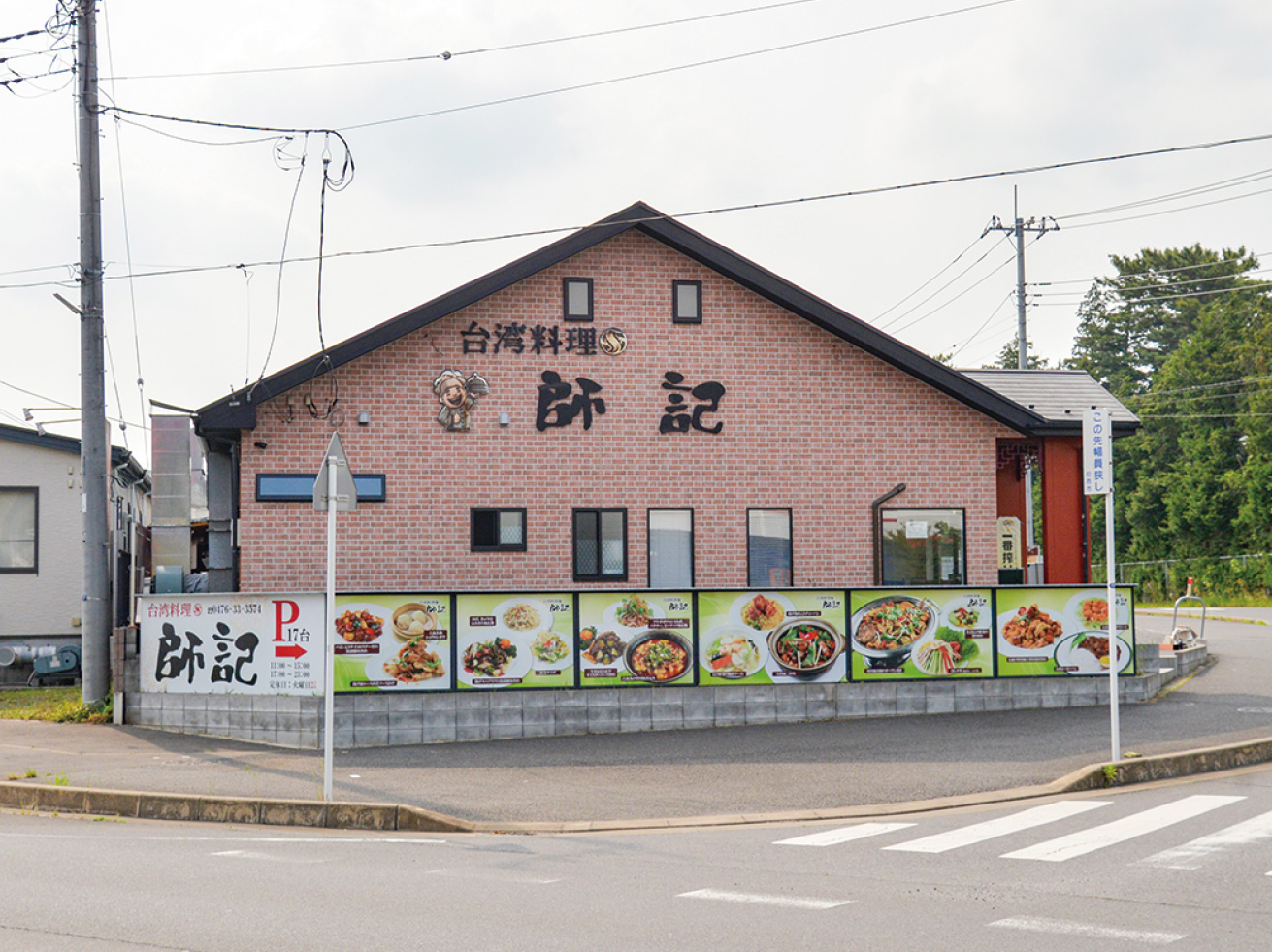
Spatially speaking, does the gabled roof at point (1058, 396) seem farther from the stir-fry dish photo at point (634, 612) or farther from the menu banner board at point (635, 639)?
the stir-fry dish photo at point (634, 612)

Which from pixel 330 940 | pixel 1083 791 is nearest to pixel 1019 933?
pixel 330 940

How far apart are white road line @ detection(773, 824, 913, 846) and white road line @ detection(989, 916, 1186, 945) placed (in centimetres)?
265

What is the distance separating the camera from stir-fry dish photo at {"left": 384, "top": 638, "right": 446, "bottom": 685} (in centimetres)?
1479

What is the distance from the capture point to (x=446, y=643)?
48.8ft

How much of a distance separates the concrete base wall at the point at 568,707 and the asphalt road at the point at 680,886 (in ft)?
13.8

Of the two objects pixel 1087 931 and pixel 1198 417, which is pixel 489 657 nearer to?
pixel 1087 931

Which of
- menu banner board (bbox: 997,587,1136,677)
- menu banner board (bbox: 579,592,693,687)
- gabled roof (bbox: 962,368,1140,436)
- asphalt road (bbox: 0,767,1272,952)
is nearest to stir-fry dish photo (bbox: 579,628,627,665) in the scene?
menu banner board (bbox: 579,592,693,687)

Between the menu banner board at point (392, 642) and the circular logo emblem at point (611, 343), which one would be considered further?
the circular logo emblem at point (611, 343)

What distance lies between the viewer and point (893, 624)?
15727 millimetres

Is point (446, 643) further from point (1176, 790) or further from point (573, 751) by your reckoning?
point (1176, 790)

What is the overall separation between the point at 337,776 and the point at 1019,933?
784cm

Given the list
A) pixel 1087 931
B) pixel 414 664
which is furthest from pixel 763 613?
pixel 1087 931

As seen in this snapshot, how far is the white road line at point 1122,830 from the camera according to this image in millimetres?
8289

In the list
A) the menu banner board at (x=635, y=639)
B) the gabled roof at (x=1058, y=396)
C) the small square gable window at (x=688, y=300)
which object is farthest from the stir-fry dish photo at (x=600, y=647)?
the gabled roof at (x=1058, y=396)
